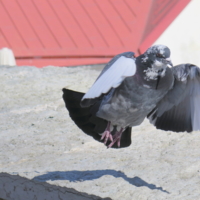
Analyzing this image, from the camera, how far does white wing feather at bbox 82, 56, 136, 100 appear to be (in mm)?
3232

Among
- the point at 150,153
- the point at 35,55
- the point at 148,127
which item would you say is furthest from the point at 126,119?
the point at 35,55

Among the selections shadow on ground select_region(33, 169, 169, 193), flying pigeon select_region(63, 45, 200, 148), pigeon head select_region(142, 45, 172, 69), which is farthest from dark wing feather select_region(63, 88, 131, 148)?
pigeon head select_region(142, 45, 172, 69)

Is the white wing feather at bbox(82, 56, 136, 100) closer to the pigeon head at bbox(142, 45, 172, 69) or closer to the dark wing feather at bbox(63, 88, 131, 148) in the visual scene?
the pigeon head at bbox(142, 45, 172, 69)

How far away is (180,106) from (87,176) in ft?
3.15

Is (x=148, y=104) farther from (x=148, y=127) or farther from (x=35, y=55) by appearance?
(x=35, y=55)

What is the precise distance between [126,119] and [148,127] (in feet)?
5.03

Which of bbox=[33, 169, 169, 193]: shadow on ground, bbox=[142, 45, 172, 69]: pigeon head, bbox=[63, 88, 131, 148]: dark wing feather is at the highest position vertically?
bbox=[142, 45, 172, 69]: pigeon head

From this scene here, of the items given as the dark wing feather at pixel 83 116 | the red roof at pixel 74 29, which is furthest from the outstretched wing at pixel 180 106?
the red roof at pixel 74 29

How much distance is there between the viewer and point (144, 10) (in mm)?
10523

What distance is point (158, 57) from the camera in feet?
11.2

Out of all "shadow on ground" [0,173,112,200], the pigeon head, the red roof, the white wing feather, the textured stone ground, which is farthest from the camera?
the red roof

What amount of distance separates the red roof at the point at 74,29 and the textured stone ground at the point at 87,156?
3.53m

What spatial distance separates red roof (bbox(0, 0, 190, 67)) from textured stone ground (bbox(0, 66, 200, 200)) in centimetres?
353

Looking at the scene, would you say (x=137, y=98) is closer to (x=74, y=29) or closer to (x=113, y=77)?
(x=113, y=77)
